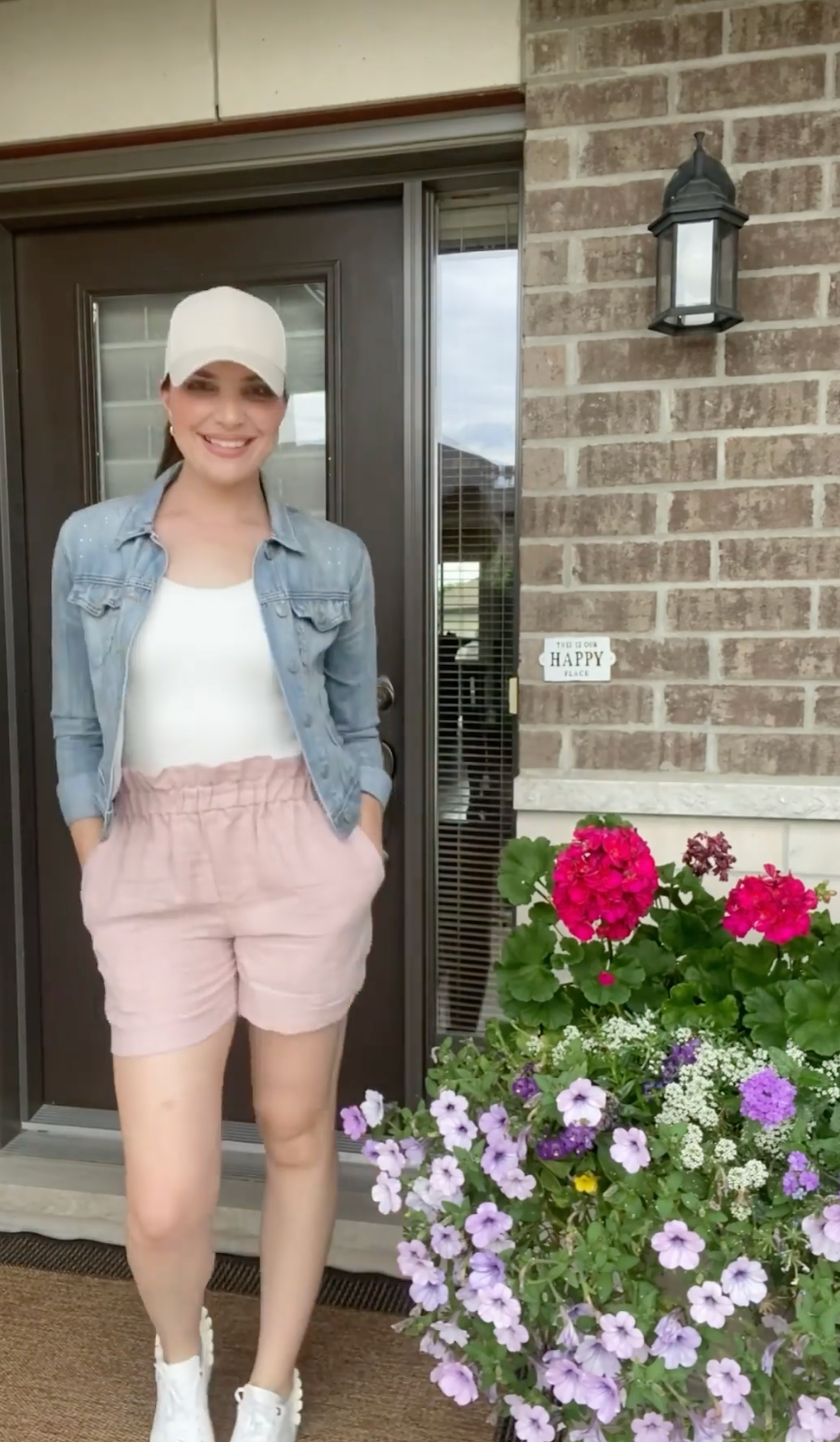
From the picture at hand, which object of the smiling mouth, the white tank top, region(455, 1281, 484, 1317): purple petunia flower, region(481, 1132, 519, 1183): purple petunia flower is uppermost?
the smiling mouth

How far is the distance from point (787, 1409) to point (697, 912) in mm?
624

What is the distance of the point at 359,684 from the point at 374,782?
0.15 m

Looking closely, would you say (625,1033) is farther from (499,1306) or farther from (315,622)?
(315,622)

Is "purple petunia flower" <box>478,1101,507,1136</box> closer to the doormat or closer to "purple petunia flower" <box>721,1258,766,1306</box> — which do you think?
"purple petunia flower" <box>721,1258,766,1306</box>

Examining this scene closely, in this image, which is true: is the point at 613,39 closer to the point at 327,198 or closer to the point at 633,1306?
the point at 327,198

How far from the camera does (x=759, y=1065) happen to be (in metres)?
1.40

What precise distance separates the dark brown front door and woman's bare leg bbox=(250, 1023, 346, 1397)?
81 centimetres

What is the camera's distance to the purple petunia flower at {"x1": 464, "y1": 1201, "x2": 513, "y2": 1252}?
1.35m

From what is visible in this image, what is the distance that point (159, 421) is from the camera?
96.0 inches

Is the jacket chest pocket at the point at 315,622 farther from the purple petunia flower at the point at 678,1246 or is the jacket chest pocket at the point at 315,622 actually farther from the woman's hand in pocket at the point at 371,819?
the purple petunia flower at the point at 678,1246

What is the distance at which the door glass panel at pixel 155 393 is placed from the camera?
234cm

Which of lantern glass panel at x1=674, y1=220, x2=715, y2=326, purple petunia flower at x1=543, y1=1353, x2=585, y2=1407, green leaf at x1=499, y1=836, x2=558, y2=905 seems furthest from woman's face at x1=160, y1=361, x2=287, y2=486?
purple petunia flower at x1=543, y1=1353, x2=585, y2=1407

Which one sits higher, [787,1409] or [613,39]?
[613,39]

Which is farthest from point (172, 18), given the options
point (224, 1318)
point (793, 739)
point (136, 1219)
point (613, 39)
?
point (224, 1318)
